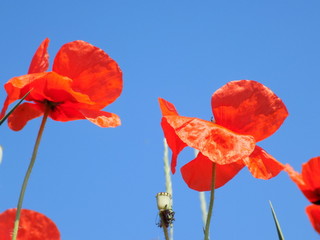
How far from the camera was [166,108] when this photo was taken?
0.99m

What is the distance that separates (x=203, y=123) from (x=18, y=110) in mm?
383

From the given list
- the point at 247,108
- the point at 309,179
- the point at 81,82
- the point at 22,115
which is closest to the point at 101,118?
the point at 81,82

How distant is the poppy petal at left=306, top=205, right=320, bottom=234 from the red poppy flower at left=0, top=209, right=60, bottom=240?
0.38 m

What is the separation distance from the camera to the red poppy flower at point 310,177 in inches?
30.1

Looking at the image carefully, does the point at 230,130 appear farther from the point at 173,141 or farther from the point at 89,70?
the point at 89,70

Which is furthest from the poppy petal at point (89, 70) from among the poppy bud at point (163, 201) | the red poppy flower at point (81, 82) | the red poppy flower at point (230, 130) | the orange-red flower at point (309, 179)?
the orange-red flower at point (309, 179)

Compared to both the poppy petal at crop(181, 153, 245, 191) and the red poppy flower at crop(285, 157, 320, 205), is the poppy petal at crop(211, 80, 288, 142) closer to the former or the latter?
the poppy petal at crop(181, 153, 245, 191)

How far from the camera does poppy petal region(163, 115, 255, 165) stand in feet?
3.00

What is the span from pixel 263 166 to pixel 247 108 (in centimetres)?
12

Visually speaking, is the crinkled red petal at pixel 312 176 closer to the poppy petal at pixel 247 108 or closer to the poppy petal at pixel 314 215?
the poppy petal at pixel 314 215

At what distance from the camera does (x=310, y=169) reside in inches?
30.4

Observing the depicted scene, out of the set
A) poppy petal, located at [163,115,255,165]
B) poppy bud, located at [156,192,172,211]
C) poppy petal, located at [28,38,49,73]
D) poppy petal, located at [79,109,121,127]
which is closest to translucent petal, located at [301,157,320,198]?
poppy petal, located at [163,115,255,165]

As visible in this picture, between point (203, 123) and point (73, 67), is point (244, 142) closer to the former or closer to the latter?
point (203, 123)

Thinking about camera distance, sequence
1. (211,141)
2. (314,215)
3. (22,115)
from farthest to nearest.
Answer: (22,115) < (211,141) < (314,215)
